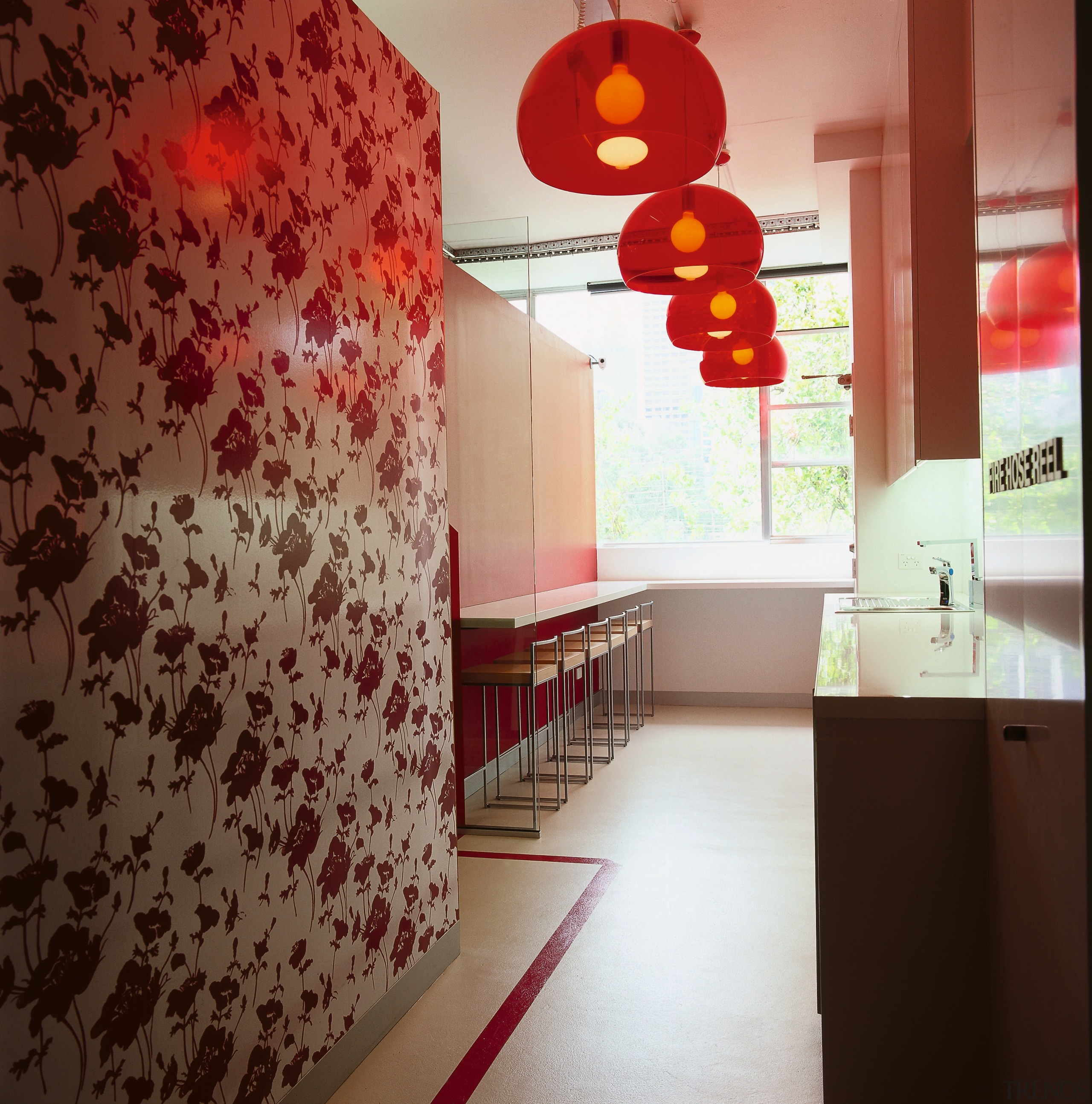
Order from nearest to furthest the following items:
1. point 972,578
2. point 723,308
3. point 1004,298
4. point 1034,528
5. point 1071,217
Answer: point 1071,217
point 1034,528
point 1004,298
point 723,308
point 972,578

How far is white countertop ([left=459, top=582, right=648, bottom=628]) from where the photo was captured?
13.6 ft

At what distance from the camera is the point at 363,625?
2371 millimetres

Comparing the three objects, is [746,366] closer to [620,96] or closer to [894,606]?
[894,606]

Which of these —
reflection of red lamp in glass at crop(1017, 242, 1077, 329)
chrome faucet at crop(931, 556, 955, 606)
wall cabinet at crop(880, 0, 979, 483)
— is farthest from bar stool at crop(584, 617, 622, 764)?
reflection of red lamp in glass at crop(1017, 242, 1077, 329)

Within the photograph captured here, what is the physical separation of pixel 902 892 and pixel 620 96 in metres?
1.65

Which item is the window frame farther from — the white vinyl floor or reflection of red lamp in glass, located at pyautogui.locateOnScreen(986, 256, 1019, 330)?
reflection of red lamp in glass, located at pyautogui.locateOnScreen(986, 256, 1019, 330)

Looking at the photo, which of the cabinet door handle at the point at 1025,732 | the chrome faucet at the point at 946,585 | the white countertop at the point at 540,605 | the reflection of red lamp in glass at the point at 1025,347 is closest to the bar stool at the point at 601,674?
the white countertop at the point at 540,605

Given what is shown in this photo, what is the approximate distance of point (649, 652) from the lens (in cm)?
726

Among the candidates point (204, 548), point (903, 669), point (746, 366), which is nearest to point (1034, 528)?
point (903, 669)

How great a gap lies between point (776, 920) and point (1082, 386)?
2547mm

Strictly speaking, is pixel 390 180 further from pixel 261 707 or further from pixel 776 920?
pixel 776 920

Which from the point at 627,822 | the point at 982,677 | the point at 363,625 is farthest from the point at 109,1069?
the point at 627,822

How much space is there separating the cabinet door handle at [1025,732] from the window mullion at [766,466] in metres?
5.60

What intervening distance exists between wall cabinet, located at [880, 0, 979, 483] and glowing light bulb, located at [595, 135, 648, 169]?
1224mm
